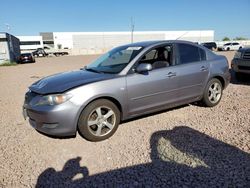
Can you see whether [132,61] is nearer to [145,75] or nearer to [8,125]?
[145,75]

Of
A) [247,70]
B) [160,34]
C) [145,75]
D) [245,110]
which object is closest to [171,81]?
[145,75]

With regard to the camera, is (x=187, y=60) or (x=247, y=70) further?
(x=247, y=70)

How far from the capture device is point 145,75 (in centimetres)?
441

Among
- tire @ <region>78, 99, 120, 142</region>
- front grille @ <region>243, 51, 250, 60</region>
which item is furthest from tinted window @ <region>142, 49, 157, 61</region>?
front grille @ <region>243, 51, 250, 60</region>

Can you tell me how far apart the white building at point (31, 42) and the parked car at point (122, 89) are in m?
86.4

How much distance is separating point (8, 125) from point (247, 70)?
7267mm

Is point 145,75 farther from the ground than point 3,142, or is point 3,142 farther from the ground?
point 145,75

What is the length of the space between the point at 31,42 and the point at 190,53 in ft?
297

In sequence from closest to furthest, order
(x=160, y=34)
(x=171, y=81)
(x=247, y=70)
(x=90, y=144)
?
(x=90, y=144) < (x=171, y=81) < (x=247, y=70) < (x=160, y=34)

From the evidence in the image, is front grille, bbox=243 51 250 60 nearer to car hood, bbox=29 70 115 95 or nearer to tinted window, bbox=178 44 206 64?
tinted window, bbox=178 44 206 64

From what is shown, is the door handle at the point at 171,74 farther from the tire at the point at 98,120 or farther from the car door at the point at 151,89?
the tire at the point at 98,120

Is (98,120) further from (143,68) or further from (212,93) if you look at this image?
(212,93)

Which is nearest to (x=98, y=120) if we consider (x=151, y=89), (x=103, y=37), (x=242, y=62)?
(x=151, y=89)

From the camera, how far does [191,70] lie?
5051mm
